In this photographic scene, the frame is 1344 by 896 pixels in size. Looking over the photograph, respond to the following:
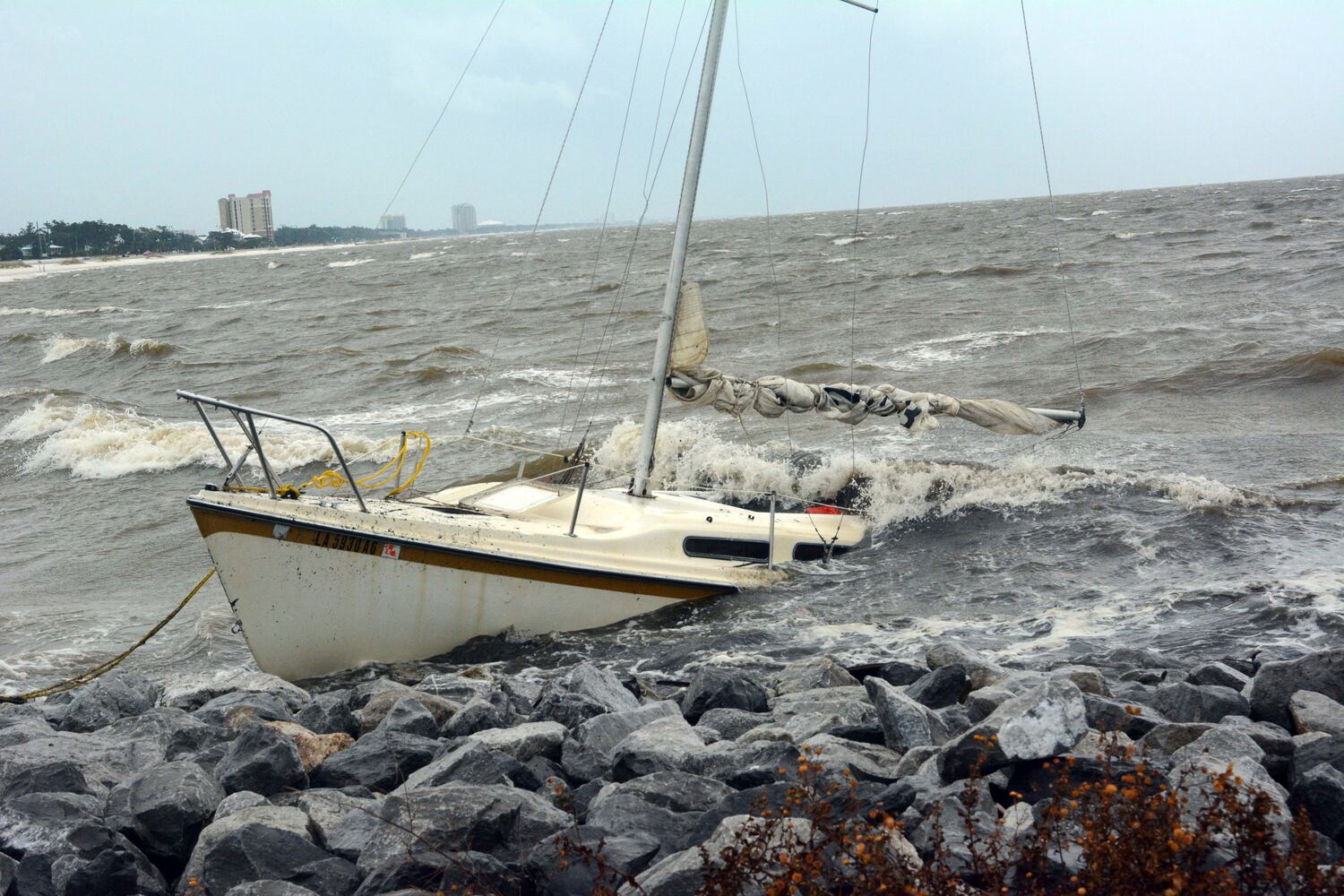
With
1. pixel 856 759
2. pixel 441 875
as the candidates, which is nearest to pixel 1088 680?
pixel 856 759

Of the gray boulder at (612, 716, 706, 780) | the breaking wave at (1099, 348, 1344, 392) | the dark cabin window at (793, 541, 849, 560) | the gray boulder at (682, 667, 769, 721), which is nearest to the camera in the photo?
the gray boulder at (612, 716, 706, 780)

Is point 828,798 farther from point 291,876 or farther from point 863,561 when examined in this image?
point 863,561

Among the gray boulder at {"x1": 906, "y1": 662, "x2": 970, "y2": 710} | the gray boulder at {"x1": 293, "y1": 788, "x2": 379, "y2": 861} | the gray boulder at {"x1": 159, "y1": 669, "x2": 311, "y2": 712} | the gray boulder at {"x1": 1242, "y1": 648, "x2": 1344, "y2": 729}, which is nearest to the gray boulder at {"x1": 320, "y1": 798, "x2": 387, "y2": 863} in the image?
the gray boulder at {"x1": 293, "y1": 788, "x2": 379, "y2": 861}

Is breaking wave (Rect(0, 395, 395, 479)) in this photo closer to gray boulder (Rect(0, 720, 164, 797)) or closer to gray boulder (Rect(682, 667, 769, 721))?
gray boulder (Rect(0, 720, 164, 797))

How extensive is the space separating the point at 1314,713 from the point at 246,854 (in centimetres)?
501

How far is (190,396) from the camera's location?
8555 millimetres

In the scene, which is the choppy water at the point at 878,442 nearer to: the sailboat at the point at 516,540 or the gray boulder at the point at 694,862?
the sailboat at the point at 516,540

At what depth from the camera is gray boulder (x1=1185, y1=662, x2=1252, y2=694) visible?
22.5 ft

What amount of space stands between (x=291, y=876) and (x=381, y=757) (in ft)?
4.75

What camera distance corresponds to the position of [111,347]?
111ft

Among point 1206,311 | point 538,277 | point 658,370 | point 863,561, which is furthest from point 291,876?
point 538,277

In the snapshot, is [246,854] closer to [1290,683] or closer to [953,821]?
[953,821]

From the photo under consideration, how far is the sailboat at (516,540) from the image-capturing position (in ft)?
29.8

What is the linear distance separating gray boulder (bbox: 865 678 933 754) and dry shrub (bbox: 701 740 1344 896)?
1.43 metres
